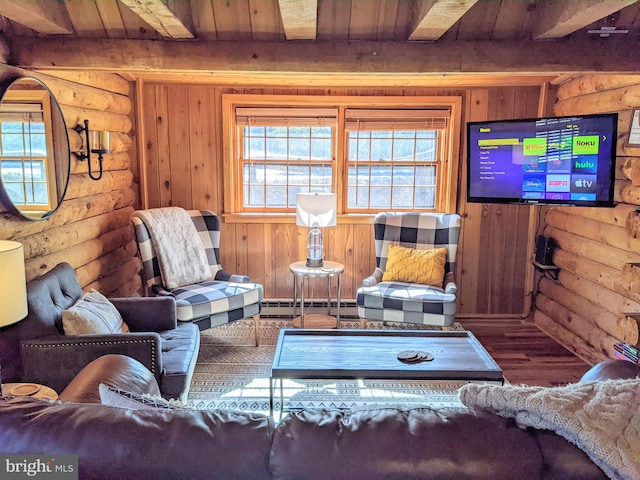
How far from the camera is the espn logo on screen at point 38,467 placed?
1.17m

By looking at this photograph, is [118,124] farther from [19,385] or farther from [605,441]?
[605,441]

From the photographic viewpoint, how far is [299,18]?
264cm

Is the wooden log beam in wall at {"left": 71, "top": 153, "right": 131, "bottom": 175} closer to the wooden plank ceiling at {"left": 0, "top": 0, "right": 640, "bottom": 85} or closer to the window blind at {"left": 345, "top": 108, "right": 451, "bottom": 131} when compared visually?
the wooden plank ceiling at {"left": 0, "top": 0, "right": 640, "bottom": 85}

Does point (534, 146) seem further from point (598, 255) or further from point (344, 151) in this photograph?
point (344, 151)

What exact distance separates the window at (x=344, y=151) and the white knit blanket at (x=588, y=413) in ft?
11.5

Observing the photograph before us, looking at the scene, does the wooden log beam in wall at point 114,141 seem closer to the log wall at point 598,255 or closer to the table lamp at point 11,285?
the table lamp at point 11,285

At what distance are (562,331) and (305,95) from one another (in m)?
2.95

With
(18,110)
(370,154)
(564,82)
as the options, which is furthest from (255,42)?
(564,82)

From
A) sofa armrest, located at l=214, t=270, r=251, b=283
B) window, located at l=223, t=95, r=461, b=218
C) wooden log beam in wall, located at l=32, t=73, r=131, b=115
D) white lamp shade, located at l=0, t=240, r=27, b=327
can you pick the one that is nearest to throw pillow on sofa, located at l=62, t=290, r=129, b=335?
white lamp shade, located at l=0, t=240, r=27, b=327

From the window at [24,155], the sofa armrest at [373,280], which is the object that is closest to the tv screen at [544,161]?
the sofa armrest at [373,280]

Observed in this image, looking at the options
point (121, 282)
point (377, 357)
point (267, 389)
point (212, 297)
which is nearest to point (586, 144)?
point (377, 357)

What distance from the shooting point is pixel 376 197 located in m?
4.79

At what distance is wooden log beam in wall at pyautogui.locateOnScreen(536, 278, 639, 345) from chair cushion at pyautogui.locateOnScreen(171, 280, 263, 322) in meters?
2.44

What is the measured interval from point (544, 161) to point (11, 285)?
3.29 meters
